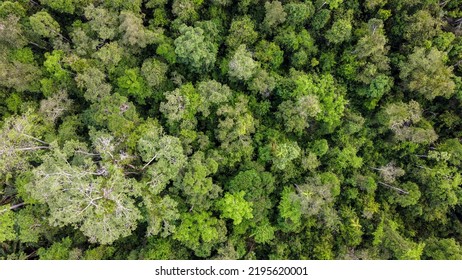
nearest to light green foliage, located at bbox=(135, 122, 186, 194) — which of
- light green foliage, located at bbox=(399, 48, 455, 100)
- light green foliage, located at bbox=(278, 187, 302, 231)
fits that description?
light green foliage, located at bbox=(278, 187, 302, 231)

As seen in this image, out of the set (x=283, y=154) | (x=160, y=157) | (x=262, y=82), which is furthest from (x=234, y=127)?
(x=160, y=157)

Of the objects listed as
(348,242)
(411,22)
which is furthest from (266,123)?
(411,22)

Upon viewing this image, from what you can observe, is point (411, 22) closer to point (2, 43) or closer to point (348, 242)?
point (348, 242)

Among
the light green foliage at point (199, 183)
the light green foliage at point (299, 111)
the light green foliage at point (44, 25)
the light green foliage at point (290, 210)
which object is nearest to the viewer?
the light green foliage at point (199, 183)

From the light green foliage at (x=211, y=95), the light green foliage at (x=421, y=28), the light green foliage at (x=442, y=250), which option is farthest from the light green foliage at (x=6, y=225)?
the light green foliage at (x=421, y=28)

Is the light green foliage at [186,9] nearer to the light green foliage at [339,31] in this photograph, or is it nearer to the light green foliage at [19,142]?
the light green foliage at [339,31]
